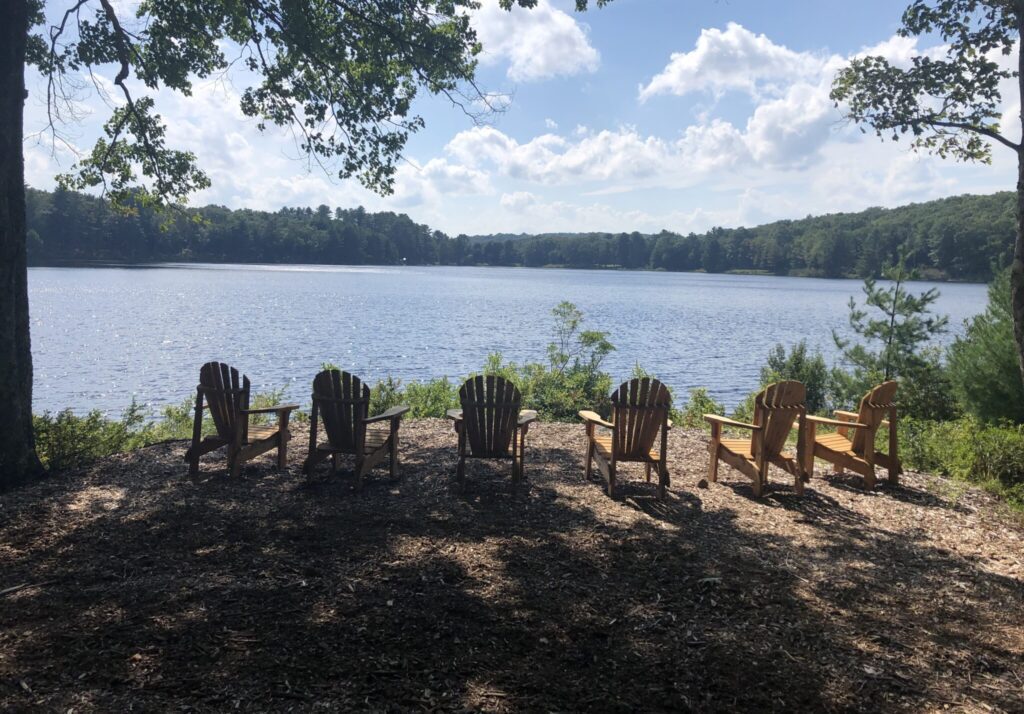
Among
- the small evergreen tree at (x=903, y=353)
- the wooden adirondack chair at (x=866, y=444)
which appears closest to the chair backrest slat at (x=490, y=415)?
the wooden adirondack chair at (x=866, y=444)

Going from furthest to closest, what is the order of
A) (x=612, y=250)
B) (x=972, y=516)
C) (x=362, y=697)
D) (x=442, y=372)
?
1. (x=612, y=250)
2. (x=442, y=372)
3. (x=972, y=516)
4. (x=362, y=697)

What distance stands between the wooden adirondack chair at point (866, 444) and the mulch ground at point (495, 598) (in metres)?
0.44

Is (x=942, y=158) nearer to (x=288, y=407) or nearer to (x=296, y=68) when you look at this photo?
(x=288, y=407)

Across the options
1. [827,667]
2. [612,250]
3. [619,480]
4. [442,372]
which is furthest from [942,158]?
[612,250]

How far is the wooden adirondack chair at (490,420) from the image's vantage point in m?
5.88

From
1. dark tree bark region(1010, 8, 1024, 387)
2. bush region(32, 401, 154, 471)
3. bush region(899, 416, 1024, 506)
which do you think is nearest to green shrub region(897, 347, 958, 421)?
bush region(899, 416, 1024, 506)

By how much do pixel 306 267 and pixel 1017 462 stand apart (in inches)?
4110

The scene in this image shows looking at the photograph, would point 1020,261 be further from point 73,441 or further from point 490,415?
point 73,441

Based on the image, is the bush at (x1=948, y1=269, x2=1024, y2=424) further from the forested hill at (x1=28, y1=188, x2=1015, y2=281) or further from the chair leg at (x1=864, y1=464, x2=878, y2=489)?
the chair leg at (x1=864, y1=464, x2=878, y2=489)

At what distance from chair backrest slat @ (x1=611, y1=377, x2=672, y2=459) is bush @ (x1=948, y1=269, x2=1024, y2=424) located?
548cm

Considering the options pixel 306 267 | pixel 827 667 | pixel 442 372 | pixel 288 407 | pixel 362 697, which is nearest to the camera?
pixel 362 697

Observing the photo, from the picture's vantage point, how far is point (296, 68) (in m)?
9.08

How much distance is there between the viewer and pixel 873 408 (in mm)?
Result: 6211

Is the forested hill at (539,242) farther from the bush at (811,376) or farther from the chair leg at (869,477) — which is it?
the chair leg at (869,477)
